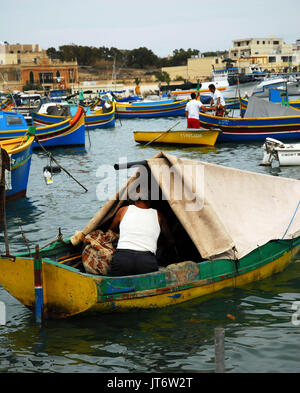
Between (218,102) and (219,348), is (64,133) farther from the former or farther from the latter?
(219,348)

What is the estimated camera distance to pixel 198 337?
22.6ft

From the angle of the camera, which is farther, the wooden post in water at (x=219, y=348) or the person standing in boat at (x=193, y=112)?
the person standing in boat at (x=193, y=112)

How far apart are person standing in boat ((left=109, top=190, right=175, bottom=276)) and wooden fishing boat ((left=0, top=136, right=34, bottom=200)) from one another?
783cm

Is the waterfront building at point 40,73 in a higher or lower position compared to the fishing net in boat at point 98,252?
higher

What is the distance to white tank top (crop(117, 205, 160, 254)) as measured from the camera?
7285 millimetres

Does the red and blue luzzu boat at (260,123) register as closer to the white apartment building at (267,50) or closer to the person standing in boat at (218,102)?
the person standing in boat at (218,102)

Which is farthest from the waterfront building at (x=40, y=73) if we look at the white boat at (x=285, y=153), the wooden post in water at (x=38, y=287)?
the wooden post in water at (x=38, y=287)

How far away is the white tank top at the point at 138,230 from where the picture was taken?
729 cm

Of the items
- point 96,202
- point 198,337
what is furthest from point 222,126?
point 198,337

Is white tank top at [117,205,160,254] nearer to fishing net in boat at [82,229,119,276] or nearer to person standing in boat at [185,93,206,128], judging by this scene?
fishing net in boat at [82,229,119,276]

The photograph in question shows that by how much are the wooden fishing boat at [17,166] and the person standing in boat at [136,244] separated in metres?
7.83

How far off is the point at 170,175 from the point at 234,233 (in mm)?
1211

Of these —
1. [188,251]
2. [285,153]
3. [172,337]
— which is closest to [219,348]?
[172,337]
